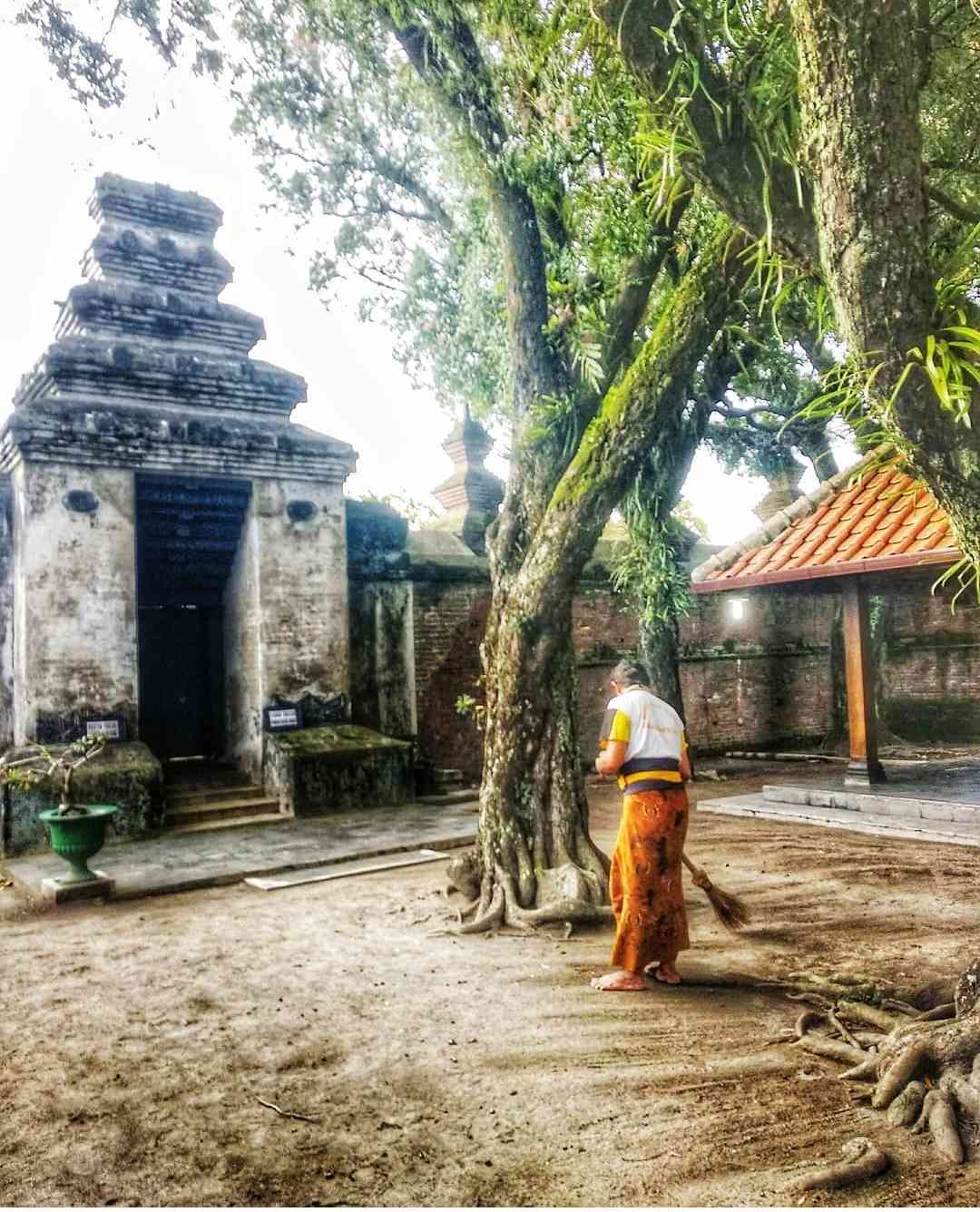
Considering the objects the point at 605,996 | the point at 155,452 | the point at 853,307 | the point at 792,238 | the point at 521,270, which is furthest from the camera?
the point at 155,452

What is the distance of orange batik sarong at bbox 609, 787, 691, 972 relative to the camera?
497 cm

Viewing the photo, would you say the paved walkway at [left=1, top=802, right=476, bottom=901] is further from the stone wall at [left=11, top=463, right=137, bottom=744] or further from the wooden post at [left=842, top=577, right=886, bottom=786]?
the wooden post at [left=842, top=577, right=886, bottom=786]

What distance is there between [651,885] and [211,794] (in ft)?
23.1

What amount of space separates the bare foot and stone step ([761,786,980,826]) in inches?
209

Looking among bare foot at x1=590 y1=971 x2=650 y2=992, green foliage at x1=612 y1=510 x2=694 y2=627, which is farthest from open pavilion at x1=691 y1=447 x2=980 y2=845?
bare foot at x1=590 y1=971 x2=650 y2=992

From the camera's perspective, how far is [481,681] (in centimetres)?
676

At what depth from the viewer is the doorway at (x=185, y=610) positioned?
1143 cm

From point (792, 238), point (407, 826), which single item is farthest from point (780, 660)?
point (792, 238)

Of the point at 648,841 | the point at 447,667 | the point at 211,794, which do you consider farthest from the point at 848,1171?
the point at 447,667

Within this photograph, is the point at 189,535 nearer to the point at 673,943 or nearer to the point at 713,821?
the point at 713,821

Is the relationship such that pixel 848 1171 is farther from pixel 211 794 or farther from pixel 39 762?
pixel 211 794

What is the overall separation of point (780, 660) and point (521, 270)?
12.1 metres

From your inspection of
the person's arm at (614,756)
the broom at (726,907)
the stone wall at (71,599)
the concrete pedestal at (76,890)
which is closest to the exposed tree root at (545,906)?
the broom at (726,907)

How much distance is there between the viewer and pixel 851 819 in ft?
31.0
